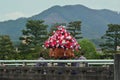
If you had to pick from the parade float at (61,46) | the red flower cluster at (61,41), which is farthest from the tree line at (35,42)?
the parade float at (61,46)

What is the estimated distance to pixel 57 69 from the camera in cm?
1664

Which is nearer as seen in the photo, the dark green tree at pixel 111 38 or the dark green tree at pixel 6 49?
the dark green tree at pixel 6 49

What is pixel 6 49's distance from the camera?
55.8 m

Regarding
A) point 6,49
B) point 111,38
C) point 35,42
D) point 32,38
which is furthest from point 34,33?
point 111,38

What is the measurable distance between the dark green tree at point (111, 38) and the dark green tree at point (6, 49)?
1426cm

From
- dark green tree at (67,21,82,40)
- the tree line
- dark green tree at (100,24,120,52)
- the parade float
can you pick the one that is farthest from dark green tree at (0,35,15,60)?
the parade float

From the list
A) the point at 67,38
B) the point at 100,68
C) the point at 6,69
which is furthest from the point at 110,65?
the point at 6,69

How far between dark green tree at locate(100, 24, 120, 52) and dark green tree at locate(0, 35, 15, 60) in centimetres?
1426

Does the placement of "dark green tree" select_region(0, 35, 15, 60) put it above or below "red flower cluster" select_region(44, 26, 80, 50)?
below

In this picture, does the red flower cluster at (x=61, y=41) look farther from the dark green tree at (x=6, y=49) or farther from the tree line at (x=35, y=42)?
the tree line at (x=35, y=42)

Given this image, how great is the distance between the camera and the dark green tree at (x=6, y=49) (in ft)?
179

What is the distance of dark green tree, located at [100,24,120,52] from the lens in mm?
63156

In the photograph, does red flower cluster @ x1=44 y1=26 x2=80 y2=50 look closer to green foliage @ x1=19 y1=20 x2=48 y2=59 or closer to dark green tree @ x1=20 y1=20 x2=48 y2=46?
green foliage @ x1=19 y1=20 x2=48 y2=59

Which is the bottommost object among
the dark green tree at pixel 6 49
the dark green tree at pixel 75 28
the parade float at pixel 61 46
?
the dark green tree at pixel 6 49
